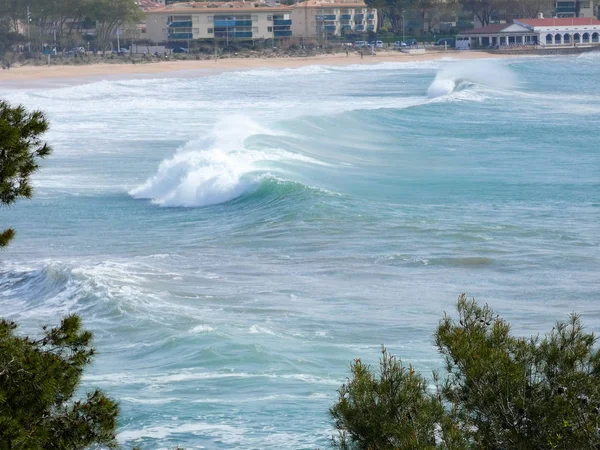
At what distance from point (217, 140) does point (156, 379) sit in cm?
1675

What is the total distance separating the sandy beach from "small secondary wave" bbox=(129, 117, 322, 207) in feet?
132

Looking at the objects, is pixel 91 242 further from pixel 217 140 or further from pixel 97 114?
pixel 97 114

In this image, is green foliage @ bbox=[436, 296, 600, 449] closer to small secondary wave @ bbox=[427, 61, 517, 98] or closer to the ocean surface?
the ocean surface

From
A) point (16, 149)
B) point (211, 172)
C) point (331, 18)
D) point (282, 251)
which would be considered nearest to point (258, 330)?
point (282, 251)

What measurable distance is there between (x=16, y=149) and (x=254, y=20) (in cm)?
10129

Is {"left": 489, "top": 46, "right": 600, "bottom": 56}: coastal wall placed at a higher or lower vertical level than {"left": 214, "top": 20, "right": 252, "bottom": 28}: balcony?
lower

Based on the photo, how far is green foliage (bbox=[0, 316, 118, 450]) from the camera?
4.98 m

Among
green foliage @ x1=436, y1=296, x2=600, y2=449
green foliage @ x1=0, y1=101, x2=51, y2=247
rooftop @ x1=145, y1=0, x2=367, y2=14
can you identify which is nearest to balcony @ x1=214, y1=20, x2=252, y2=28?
rooftop @ x1=145, y1=0, x2=367, y2=14

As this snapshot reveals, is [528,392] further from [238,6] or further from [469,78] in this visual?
[238,6]

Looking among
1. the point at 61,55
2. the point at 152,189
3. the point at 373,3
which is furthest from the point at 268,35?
the point at 152,189

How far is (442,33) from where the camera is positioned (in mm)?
113188

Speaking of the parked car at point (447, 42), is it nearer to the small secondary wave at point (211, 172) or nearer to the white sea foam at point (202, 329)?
the small secondary wave at point (211, 172)

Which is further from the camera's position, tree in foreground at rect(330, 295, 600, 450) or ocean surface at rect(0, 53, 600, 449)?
ocean surface at rect(0, 53, 600, 449)

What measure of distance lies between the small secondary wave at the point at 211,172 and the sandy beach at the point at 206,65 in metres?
40.3
